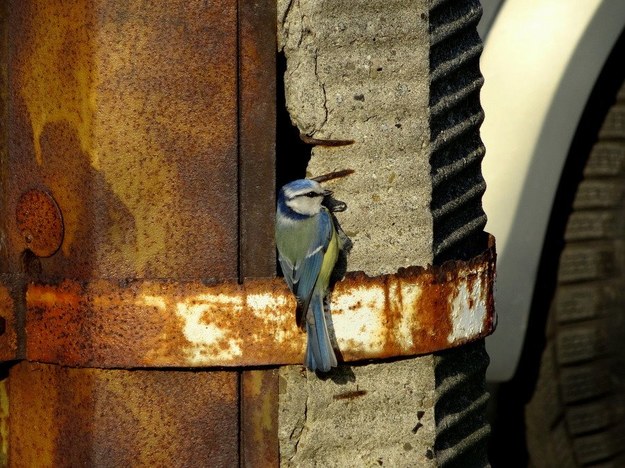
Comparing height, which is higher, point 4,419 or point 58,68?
point 58,68

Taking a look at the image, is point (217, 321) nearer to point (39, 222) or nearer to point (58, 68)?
point (39, 222)

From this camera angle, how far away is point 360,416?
175 centimetres

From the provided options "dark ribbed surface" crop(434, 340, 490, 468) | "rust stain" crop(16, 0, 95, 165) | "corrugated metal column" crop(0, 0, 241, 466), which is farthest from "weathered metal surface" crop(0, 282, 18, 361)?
"dark ribbed surface" crop(434, 340, 490, 468)

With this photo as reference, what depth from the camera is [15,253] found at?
179cm

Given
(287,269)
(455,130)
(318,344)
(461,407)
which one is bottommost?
(461,407)

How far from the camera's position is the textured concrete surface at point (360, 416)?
172 centimetres

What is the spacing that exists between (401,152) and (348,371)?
0.37 metres

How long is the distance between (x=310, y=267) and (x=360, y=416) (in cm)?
26

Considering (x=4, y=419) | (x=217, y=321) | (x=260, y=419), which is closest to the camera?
(x=217, y=321)

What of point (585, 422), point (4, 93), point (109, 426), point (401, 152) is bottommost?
point (585, 422)

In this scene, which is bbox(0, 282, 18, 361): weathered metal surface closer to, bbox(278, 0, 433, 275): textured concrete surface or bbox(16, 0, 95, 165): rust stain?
bbox(16, 0, 95, 165): rust stain

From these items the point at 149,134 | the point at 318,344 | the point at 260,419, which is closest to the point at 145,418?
the point at 260,419

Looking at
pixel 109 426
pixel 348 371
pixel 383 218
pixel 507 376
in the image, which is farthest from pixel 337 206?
pixel 507 376

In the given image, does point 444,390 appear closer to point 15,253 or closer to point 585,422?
point 15,253
